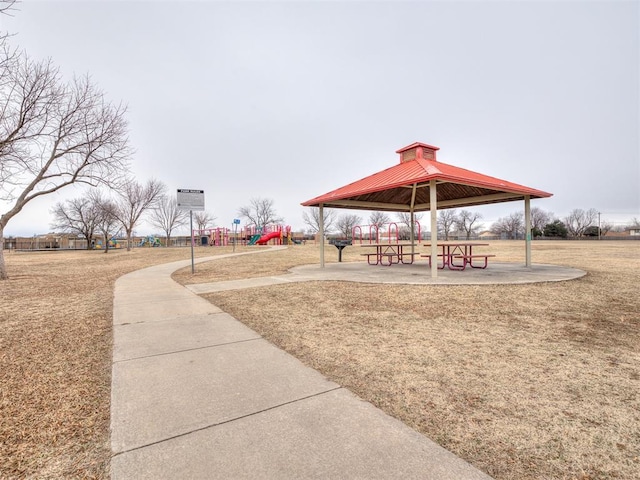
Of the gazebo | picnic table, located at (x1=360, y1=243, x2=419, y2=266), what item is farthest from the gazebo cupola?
picnic table, located at (x1=360, y1=243, x2=419, y2=266)

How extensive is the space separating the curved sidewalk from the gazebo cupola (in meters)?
10.2

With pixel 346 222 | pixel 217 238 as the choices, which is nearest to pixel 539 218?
pixel 346 222

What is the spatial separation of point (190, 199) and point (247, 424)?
10.9 m

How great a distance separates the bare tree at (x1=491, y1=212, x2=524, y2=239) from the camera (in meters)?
89.6

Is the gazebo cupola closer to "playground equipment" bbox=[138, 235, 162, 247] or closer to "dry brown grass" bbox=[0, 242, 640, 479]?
"dry brown grass" bbox=[0, 242, 640, 479]

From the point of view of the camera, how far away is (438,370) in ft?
10.4

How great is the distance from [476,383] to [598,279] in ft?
26.7

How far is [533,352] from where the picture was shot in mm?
3631

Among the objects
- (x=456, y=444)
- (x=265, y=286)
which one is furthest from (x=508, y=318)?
(x=265, y=286)

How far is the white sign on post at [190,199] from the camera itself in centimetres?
1149

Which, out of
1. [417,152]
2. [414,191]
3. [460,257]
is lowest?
[460,257]

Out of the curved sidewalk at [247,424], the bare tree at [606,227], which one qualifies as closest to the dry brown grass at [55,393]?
the curved sidewalk at [247,424]

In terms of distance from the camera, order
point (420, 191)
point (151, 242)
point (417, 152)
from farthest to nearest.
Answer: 1. point (151, 242)
2. point (420, 191)
3. point (417, 152)

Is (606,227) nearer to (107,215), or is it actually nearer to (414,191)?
(414,191)
